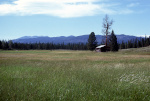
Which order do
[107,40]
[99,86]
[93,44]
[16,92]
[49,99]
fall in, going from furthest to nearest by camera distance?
[93,44]
[107,40]
[99,86]
[16,92]
[49,99]

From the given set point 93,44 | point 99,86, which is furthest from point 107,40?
point 99,86

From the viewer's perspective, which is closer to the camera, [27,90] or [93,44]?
[27,90]

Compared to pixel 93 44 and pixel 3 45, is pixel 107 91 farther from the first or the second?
pixel 3 45

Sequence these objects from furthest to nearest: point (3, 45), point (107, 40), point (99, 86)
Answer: point (3, 45), point (107, 40), point (99, 86)

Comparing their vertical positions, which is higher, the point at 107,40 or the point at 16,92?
the point at 107,40

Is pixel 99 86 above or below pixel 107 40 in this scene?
below

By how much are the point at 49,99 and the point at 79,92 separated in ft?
4.46

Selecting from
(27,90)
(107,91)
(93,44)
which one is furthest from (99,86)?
(93,44)

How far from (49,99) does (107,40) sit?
52.5m

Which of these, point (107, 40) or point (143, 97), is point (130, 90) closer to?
point (143, 97)

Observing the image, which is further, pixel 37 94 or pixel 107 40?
pixel 107 40

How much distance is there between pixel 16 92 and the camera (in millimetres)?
6094

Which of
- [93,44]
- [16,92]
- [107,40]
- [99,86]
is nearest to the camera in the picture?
[16,92]

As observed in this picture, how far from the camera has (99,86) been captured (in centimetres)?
686
